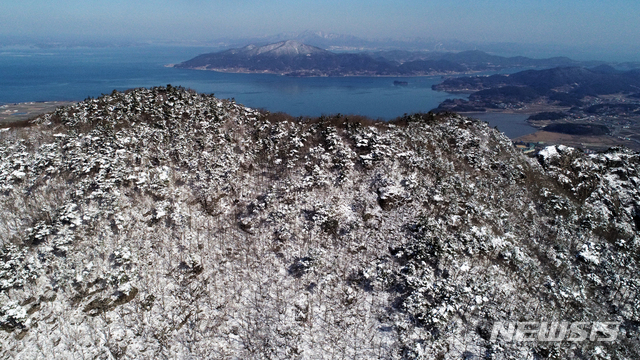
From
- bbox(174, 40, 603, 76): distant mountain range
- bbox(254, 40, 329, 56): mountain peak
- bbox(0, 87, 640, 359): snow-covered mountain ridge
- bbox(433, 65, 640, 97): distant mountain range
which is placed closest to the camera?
bbox(0, 87, 640, 359): snow-covered mountain ridge

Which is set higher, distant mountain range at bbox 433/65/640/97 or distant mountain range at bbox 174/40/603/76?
distant mountain range at bbox 174/40/603/76

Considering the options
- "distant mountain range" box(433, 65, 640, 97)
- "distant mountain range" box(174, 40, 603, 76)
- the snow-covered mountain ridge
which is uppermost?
"distant mountain range" box(174, 40, 603, 76)

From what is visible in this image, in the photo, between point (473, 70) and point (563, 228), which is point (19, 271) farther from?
point (473, 70)

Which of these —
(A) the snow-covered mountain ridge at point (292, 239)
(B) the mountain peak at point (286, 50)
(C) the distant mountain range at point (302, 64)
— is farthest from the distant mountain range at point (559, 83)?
(A) the snow-covered mountain ridge at point (292, 239)

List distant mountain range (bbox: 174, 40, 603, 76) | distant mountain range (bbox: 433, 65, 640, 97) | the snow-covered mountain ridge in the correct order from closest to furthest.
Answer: the snow-covered mountain ridge
distant mountain range (bbox: 433, 65, 640, 97)
distant mountain range (bbox: 174, 40, 603, 76)

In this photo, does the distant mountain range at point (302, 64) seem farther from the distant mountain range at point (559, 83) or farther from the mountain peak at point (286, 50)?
the distant mountain range at point (559, 83)

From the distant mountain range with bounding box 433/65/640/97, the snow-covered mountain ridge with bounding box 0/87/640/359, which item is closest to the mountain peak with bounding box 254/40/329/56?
the distant mountain range with bounding box 433/65/640/97

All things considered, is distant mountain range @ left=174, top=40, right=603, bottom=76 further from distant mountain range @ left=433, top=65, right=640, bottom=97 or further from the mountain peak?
distant mountain range @ left=433, top=65, right=640, bottom=97

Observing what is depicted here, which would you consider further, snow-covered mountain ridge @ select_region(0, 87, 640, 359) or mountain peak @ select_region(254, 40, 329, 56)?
mountain peak @ select_region(254, 40, 329, 56)

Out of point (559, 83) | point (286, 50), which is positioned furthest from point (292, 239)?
point (286, 50)
